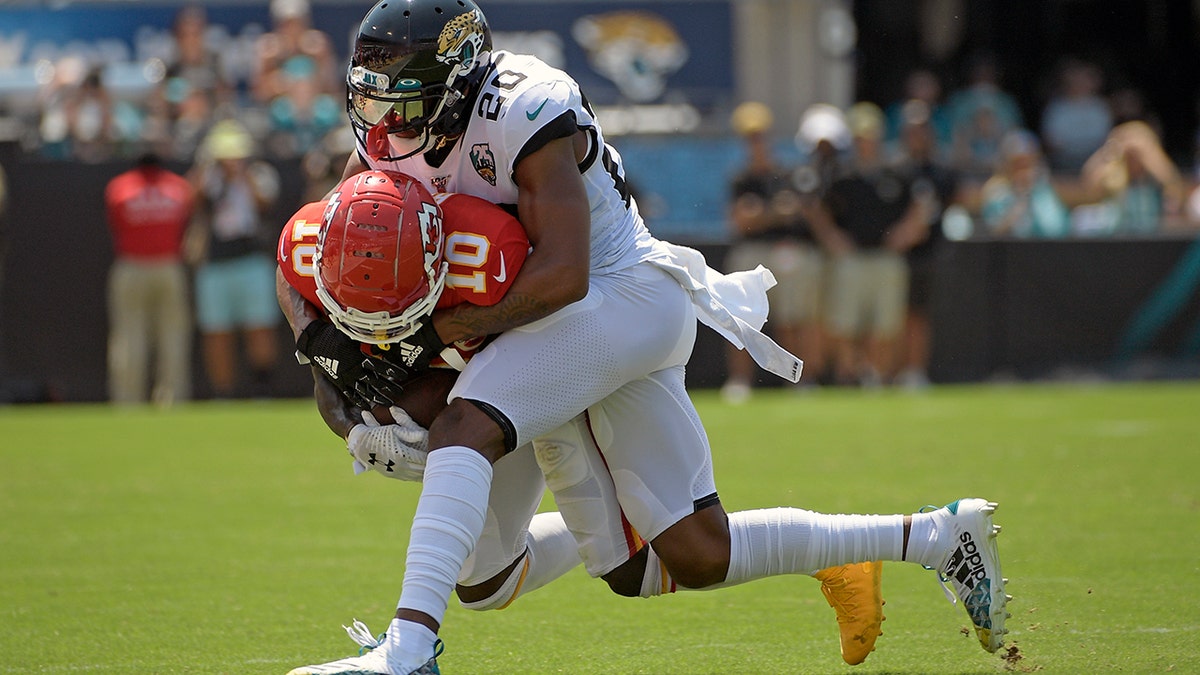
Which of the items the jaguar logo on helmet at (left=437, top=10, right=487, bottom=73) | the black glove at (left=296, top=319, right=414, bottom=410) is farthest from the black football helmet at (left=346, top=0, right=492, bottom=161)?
the black glove at (left=296, top=319, right=414, bottom=410)

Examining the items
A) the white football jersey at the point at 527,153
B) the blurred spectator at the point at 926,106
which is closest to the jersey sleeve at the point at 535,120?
the white football jersey at the point at 527,153

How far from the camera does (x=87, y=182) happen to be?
458 inches

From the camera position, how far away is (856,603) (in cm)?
383

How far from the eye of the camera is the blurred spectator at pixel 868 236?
38.6ft

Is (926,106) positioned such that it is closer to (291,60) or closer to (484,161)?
(291,60)

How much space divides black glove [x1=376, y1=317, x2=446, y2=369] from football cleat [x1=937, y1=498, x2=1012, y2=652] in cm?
135

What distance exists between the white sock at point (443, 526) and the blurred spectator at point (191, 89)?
915 cm

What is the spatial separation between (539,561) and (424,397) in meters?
0.68

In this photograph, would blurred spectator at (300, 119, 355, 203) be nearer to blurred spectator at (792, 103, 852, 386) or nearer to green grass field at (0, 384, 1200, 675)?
green grass field at (0, 384, 1200, 675)

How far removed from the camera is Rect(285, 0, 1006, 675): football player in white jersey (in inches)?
132

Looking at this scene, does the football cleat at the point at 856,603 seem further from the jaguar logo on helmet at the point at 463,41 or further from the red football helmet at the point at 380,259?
the jaguar logo on helmet at the point at 463,41

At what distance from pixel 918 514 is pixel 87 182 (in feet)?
30.5

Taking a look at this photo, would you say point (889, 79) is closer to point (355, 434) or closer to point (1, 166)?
point (1, 166)

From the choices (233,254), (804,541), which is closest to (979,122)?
(233,254)
